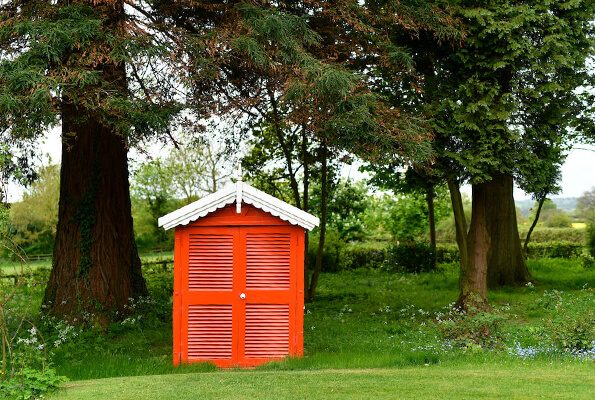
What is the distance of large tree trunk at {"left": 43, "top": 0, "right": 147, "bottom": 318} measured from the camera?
16.6 m

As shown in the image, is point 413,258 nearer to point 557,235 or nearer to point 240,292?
point 557,235

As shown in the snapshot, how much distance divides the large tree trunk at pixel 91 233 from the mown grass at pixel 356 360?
753 mm

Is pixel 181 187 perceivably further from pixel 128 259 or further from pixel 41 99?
pixel 41 99

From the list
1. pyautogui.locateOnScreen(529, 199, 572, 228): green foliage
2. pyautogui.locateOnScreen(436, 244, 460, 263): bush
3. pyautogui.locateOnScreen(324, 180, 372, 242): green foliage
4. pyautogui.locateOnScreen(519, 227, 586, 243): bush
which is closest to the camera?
pyautogui.locateOnScreen(324, 180, 372, 242): green foliage

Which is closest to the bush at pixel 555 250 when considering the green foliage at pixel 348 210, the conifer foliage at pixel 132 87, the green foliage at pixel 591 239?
the green foliage at pixel 591 239

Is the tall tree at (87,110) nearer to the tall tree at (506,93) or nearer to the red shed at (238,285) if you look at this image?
the red shed at (238,285)

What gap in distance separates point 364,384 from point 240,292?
117 inches

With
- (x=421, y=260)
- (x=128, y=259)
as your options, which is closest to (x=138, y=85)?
(x=128, y=259)

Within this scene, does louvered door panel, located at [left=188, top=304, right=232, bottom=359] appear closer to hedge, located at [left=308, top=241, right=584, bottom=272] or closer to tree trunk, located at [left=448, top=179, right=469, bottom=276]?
tree trunk, located at [left=448, top=179, right=469, bottom=276]

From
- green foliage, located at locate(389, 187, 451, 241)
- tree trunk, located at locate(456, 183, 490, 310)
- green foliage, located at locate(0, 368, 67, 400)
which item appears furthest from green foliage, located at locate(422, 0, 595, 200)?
green foliage, located at locate(389, 187, 451, 241)

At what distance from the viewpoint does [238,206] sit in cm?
1176

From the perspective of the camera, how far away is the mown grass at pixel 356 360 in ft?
31.2

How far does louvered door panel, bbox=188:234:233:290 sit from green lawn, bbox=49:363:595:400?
157 centimetres

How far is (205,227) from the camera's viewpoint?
12008 millimetres
